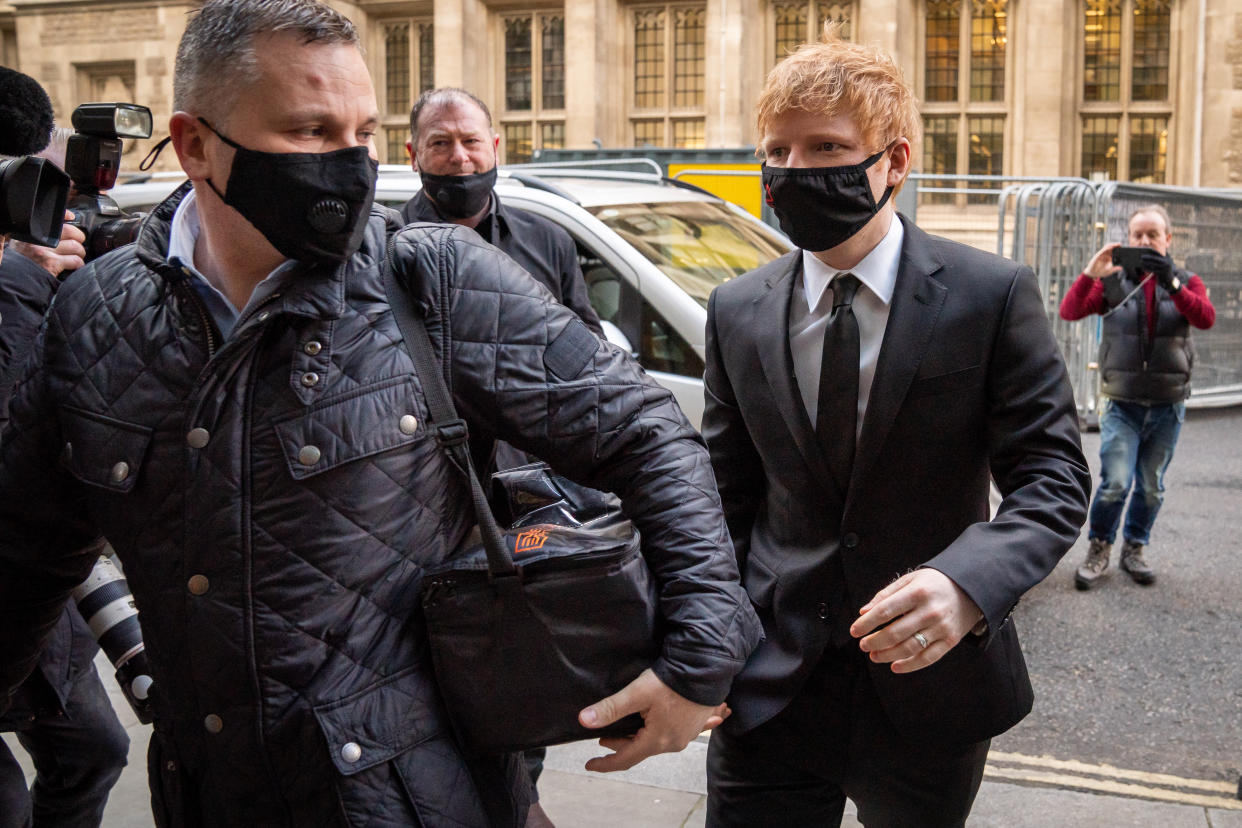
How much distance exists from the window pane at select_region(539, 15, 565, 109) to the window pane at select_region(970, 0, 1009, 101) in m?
6.83

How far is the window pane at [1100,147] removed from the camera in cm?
1991

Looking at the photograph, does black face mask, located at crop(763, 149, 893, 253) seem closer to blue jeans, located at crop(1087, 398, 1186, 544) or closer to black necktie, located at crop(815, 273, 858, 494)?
black necktie, located at crop(815, 273, 858, 494)

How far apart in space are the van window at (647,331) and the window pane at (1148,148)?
16.3 meters

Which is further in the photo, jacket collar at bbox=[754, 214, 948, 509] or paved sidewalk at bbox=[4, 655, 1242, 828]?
paved sidewalk at bbox=[4, 655, 1242, 828]

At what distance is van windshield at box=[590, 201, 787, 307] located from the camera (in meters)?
6.14

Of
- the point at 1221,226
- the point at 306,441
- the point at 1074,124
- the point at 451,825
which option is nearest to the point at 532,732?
the point at 451,825

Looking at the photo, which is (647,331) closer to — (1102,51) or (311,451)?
(311,451)

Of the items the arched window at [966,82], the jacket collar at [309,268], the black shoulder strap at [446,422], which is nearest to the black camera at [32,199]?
the jacket collar at [309,268]

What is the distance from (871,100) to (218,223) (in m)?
1.21

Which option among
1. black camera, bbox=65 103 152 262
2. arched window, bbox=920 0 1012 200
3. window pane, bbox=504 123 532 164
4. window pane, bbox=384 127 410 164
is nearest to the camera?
black camera, bbox=65 103 152 262

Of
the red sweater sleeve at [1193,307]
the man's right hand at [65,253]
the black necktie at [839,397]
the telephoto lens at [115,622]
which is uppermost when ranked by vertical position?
the man's right hand at [65,253]

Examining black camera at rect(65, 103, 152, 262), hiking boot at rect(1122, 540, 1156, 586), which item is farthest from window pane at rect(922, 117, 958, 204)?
black camera at rect(65, 103, 152, 262)

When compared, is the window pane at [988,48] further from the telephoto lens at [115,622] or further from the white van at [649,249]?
the telephoto lens at [115,622]

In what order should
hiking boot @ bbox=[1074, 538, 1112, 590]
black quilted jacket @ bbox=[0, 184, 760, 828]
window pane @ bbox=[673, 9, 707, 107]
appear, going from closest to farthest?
1. black quilted jacket @ bbox=[0, 184, 760, 828]
2. hiking boot @ bbox=[1074, 538, 1112, 590]
3. window pane @ bbox=[673, 9, 707, 107]
